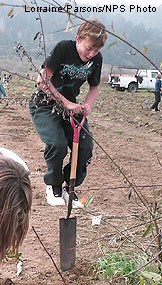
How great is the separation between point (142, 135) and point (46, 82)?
21.7 ft

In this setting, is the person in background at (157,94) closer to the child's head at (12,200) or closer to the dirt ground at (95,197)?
the dirt ground at (95,197)

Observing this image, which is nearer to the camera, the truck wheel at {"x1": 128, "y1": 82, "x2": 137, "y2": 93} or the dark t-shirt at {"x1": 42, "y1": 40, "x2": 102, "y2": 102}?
the dark t-shirt at {"x1": 42, "y1": 40, "x2": 102, "y2": 102}

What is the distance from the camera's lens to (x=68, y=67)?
3398 mm

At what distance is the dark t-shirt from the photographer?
3340mm

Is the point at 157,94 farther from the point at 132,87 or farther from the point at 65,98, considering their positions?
the point at 65,98

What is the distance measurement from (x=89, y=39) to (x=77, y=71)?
0.36m

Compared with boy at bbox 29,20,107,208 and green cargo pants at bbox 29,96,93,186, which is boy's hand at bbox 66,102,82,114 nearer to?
boy at bbox 29,20,107,208

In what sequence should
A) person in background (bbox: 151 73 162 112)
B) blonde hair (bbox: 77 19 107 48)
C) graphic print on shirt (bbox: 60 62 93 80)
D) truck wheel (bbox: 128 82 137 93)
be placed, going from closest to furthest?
blonde hair (bbox: 77 19 107 48)
graphic print on shirt (bbox: 60 62 93 80)
person in background (bbox: 151 73 162 112)
truck wheel (bbox: 128 82 137 93)

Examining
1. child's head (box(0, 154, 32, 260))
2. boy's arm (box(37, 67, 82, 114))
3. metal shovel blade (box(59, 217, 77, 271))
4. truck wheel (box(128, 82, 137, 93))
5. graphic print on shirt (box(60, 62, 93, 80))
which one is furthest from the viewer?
truck wheel (box(128, 82, 137, 93))

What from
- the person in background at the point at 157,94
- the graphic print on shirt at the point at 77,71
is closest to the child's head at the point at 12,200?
the graphic print on shirt at the point at 77,71

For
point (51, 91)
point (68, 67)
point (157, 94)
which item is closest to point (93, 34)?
point (68, 67)

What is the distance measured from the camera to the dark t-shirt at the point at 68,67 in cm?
334

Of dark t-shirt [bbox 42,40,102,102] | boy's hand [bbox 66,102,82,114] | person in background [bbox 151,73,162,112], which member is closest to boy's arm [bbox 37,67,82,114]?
boy's hand [bbox 66,102,82,114]

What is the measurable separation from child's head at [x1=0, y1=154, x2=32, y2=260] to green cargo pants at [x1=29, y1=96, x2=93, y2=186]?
56.4 inches
